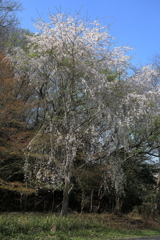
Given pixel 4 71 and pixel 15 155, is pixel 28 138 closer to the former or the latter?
pixel 15 155

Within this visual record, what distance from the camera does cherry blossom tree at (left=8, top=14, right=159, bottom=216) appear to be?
345 inches

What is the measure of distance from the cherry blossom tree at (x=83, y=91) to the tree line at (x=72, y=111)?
3cm

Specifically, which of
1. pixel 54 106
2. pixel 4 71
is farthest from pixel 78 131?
pixel 4 71

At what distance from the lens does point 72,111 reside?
10648 mm

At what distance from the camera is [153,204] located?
15.4m

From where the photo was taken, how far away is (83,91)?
9.17 metres

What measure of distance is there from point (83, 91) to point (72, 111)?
1696 millimetres

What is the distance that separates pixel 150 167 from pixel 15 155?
9.45 meters

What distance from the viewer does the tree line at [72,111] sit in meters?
8.85

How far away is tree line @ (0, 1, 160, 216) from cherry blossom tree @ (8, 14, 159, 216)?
35 mm

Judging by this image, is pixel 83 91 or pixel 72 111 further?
pixel 72 111

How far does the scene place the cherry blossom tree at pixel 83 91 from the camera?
8.77m

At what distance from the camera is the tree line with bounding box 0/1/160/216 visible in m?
8.85

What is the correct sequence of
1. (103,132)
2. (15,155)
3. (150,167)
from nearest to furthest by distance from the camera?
(103,132), (15,155), (150,167)
